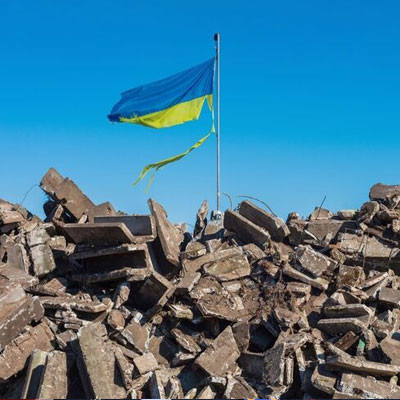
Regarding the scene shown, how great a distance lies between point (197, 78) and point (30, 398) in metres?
11.0

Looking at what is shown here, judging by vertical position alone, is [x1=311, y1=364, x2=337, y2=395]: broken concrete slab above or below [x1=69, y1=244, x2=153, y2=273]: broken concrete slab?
below

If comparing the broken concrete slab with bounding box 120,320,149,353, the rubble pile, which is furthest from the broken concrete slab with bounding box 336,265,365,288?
the broken concrete slab with bounding box 120,320,149,353

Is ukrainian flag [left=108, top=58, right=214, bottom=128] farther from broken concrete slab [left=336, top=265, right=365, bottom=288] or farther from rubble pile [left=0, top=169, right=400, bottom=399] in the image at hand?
broken concrete slab [left=336, top=265, right=365, bottom=288]

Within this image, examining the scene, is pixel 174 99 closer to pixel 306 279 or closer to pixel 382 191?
pixel 382 191

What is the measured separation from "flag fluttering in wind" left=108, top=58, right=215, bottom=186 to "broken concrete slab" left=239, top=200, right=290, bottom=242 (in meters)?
5.50

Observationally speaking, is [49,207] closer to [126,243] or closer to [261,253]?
[126,243]

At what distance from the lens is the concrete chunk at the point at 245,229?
9.88 meters

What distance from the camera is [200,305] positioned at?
7.95 metres

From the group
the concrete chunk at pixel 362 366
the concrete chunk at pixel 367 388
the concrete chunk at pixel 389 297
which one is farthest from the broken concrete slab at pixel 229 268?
the concrete chunk at pixel 367 388

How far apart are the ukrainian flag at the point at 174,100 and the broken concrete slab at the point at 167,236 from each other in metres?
5.73

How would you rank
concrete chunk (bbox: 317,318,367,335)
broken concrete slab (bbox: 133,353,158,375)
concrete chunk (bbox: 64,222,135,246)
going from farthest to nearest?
concrete chunk (bbox: 64,222,135,246)
concrete chunk (bbox: 317,318,367,335)
broken concrete slab (bbox: 133,353,158,375)

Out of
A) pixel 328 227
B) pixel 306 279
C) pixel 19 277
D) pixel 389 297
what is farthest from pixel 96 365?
pixel 328 227

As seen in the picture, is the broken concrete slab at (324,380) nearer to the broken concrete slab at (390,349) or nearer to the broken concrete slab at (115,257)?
the broken concrete slab at (390,349)

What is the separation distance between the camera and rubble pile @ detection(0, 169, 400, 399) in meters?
6.83
